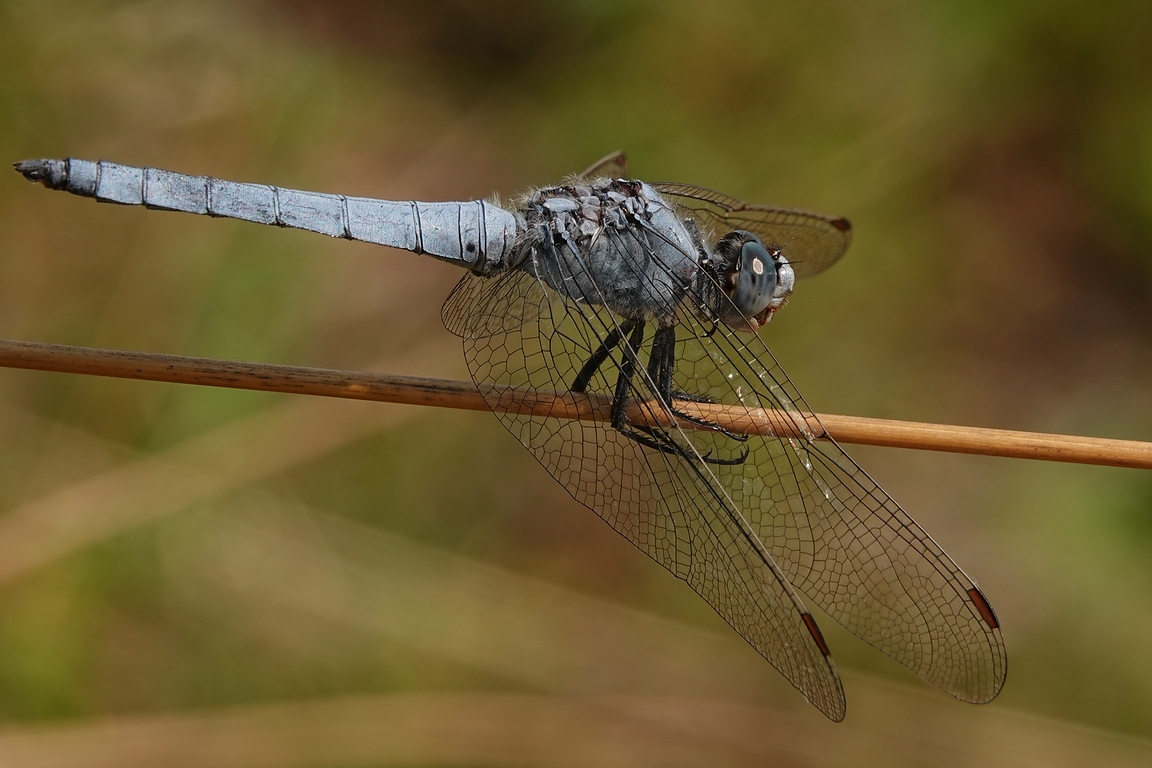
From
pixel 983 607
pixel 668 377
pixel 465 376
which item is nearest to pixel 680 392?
pixel 668 377

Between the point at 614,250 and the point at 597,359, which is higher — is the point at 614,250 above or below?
above

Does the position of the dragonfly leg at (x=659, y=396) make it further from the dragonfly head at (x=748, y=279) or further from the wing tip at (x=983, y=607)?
the wing tip at (x=983, y=607)

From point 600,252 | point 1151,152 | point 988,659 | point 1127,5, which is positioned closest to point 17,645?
point 600,252

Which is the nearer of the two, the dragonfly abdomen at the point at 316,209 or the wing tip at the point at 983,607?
the wing tip at the point at 983,607

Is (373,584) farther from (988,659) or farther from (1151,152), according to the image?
(1151,152)

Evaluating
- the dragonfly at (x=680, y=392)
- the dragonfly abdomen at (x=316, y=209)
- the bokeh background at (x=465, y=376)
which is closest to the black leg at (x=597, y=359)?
the dragonfly at (x=680, y=392)

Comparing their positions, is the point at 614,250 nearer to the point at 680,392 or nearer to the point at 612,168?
the point at 680,392
